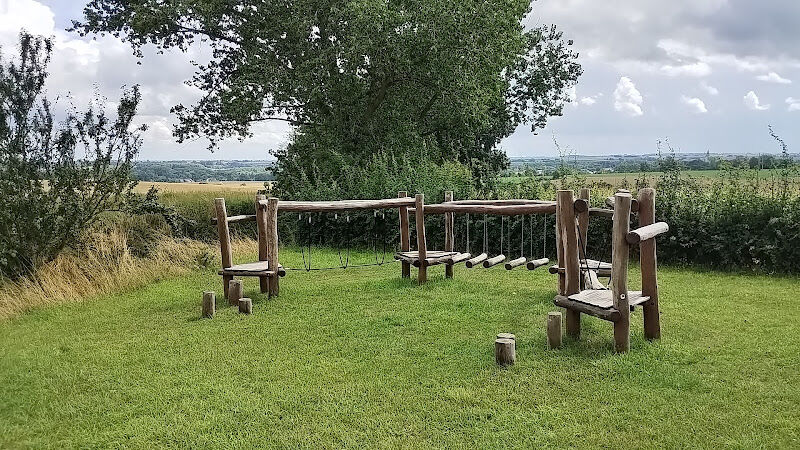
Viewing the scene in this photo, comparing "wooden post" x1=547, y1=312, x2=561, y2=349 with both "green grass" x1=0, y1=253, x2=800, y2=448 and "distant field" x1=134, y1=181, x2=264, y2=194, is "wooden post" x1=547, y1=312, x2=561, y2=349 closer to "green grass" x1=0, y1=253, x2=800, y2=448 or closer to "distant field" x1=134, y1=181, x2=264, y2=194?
"green grass" x1=0, y1=253, x2=800, y2=448

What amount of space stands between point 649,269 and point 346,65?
11.0m

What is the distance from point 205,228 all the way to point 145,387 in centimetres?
883

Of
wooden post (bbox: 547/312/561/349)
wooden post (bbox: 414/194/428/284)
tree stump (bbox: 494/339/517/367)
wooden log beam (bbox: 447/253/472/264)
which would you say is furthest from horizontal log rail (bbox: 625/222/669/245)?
wooden post (bbox: 414/194/428/284)

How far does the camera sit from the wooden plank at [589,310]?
4.86 m

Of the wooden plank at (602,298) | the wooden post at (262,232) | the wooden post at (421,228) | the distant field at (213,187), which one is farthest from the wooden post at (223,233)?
the distant field at (213,187)

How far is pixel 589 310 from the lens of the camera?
16.3ft

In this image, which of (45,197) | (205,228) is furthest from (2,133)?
(205,228)

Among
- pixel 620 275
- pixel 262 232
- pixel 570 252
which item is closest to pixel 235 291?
pixel 262 232

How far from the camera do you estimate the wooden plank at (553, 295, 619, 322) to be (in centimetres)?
486

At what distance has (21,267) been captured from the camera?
8234 millimetres

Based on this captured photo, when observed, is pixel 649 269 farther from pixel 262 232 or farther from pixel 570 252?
pixel 262 232

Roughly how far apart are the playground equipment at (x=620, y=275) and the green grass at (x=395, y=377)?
0.25 m

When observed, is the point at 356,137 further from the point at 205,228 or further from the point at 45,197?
the point at 45,197

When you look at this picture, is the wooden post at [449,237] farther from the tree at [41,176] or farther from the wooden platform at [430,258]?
the tree at [41,176]
